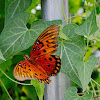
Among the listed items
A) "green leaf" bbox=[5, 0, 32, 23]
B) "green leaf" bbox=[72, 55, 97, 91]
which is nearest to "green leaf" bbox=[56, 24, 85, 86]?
"green leaf" bbox=[72, 55, 97, 91]

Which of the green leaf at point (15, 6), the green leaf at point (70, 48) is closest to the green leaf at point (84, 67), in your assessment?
the green leaf at point (70, 48)

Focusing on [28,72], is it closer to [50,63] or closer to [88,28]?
[50,63]

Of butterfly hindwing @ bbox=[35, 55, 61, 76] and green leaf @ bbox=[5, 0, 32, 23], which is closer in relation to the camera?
butterfly hindwing @ bbox=[35, 55, 61, 76]

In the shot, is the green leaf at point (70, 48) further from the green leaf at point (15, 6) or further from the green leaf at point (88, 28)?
the green leaf at point (15, 6)

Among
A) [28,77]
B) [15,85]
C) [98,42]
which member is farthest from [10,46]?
[15,85]

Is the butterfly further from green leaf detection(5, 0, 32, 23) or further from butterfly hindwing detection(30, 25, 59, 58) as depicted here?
green leaf detection(5, 0, 32, 23)
